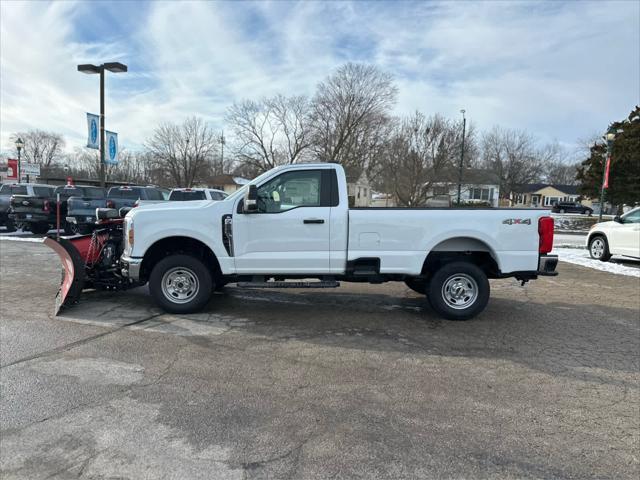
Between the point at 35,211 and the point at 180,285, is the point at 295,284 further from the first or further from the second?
the point at 35,211

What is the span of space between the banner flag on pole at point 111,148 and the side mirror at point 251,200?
1386cm

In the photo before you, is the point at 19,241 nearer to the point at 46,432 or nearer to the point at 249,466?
the point at 46,432

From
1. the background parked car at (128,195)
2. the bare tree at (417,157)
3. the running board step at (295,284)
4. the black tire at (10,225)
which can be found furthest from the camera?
the bare tree at (417,157)

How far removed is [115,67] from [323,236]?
14.2 m

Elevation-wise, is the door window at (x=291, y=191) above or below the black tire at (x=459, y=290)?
above

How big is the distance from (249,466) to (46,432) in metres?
1.54

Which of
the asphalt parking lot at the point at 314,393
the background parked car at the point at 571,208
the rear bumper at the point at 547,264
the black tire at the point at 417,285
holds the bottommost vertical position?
the asphalt parking lot at the point at 314,393

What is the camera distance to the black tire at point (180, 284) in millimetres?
5996

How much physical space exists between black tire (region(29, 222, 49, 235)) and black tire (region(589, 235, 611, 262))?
19.0 m

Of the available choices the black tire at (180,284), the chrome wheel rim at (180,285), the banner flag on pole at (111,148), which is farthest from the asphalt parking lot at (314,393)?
the banner flag on pole at (111,148)

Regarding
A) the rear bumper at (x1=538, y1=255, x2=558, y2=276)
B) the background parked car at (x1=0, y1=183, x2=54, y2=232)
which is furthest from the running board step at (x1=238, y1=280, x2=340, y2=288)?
the background parked car at (x1=0, y1=183, x2=54, y2=232)

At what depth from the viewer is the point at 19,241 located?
1448 centimetres

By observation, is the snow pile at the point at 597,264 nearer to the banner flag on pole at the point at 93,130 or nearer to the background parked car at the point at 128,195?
the background parked car at the point at 128,195

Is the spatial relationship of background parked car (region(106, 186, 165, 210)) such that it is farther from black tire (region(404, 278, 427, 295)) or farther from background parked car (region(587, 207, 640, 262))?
background parked car (region(587, 207, 640, 262))
